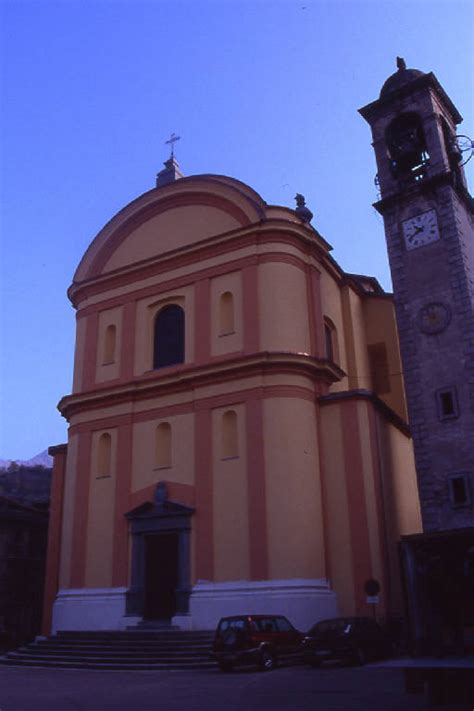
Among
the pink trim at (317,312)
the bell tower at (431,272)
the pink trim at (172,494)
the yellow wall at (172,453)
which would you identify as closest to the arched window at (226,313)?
the pink trim at (317,312)

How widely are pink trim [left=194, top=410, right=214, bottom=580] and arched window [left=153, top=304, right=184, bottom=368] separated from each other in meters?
2.78

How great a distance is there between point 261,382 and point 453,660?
1233 cm

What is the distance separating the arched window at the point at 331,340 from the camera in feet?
78.0

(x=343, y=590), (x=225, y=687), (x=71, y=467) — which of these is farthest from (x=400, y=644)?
(x=71, y=467)

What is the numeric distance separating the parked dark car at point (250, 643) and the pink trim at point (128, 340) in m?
10.3

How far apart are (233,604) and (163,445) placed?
5.61 meters

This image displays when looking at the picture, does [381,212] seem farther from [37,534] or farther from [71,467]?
[37,534]

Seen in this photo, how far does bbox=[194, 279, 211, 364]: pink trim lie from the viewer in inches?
861

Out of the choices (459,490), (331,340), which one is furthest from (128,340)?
(459,490)

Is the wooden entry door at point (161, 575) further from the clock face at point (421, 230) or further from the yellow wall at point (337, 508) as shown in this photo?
the clock face at point (421, 230)

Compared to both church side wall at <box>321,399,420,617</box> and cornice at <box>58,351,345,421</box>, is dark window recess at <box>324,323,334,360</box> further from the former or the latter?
church side wall at <box>321,399,420,617</box>

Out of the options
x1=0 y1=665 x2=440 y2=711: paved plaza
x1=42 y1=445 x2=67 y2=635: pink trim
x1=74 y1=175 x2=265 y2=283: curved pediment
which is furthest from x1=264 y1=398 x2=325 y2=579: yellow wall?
x1=42 y1=445 x2=67 y2=635: pink trim

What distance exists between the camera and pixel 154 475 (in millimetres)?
21250

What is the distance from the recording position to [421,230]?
20203 mm
